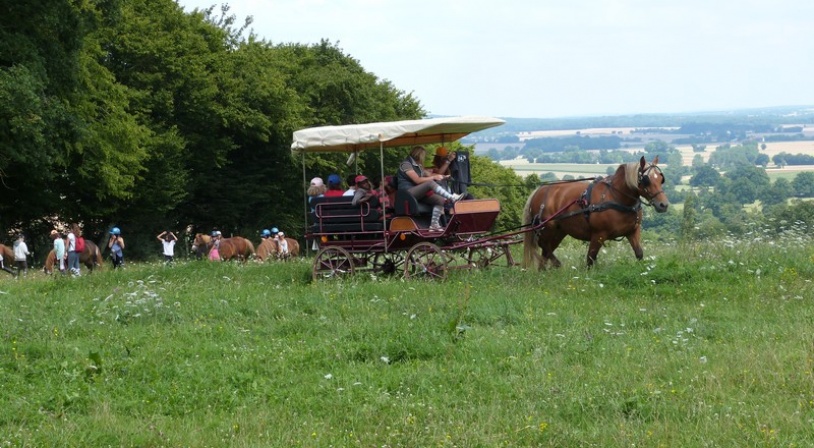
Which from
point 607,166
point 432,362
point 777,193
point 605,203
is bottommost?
point 607,166

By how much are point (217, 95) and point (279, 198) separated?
255 inches

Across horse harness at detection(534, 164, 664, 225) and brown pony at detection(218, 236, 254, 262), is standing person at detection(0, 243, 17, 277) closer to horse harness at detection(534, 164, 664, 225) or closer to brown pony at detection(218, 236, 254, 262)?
brown pony at detection(218, 236, 254, 262)

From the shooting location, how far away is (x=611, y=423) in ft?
29.5

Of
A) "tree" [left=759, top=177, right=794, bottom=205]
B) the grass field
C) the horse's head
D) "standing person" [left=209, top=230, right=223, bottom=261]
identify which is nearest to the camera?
the horse's head

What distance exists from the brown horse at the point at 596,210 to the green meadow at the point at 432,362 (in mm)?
1844

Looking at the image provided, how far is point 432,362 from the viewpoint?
37.0 ft

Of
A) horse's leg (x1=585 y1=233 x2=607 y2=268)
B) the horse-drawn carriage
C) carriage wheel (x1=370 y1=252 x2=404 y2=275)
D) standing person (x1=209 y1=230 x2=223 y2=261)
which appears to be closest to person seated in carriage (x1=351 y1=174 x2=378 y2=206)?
the horse-drawn carriage

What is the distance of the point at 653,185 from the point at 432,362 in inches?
332

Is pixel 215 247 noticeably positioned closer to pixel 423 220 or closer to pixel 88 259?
pixel 88 259

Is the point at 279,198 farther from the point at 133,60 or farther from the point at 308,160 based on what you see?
the point at 133,60

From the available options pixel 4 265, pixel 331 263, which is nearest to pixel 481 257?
pixel 331 263

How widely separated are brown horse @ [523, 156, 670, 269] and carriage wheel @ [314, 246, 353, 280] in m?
3.21

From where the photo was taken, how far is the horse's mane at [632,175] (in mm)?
18766

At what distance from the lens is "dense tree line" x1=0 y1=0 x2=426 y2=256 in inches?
1237
